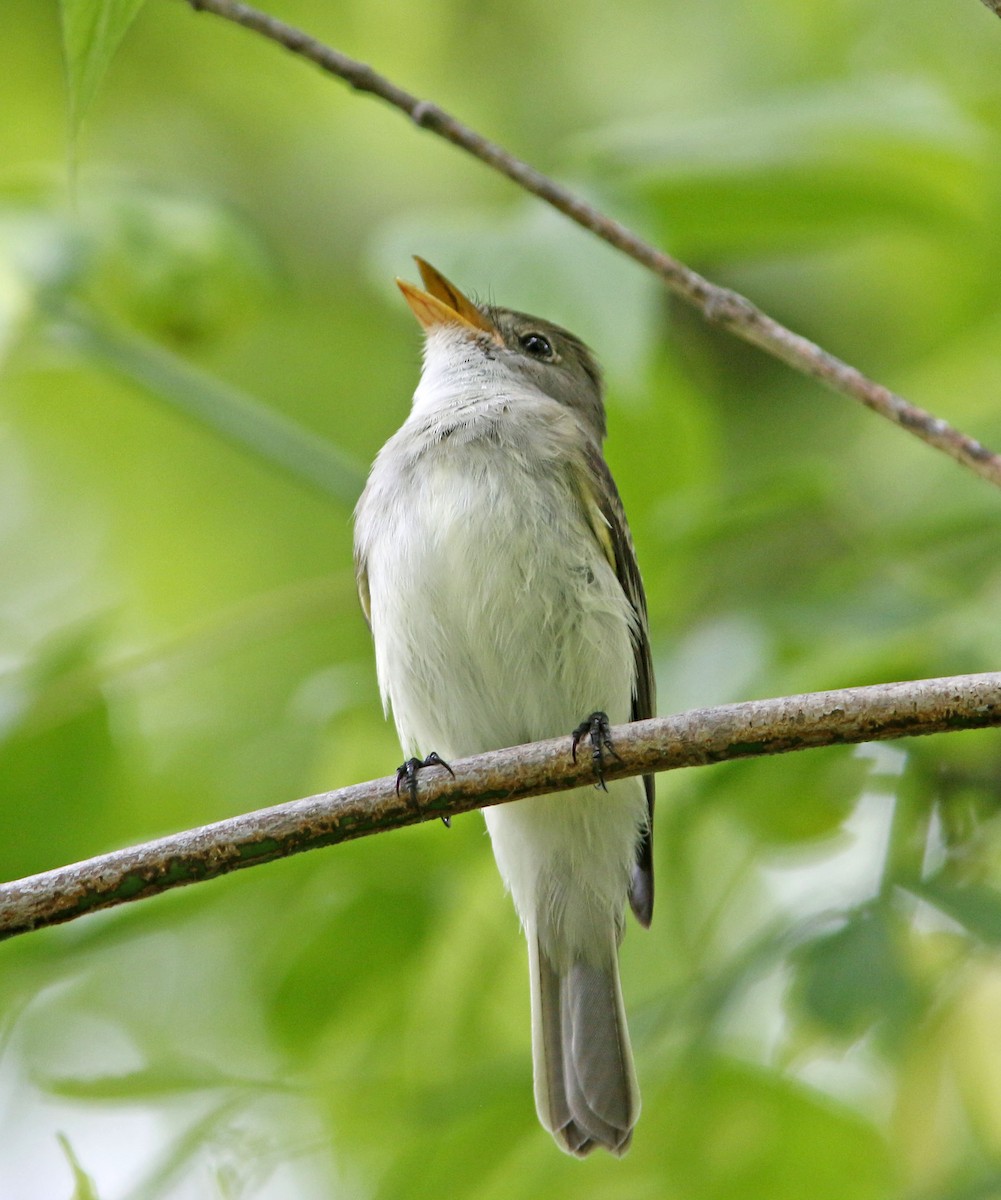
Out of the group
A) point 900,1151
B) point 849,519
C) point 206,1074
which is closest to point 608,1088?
point 900,1151

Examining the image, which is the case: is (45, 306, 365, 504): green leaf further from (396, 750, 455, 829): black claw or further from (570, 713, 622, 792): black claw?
(570, 713, 622, 792): black claw

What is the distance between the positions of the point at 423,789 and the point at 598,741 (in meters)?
0.36

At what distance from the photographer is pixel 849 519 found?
12.8 feet

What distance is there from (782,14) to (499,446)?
8.74 ft

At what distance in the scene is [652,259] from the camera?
2.96 meters

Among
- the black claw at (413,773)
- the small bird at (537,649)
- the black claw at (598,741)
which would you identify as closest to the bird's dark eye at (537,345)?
the small bird at (537,649)

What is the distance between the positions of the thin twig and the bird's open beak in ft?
4.04

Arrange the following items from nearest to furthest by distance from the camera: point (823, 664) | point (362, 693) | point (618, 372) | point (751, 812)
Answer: point (618, 372)
point (823, 664)
point (751, 812)
point (362, 693)

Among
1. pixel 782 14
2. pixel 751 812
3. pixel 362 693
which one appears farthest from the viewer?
pixel 782 14

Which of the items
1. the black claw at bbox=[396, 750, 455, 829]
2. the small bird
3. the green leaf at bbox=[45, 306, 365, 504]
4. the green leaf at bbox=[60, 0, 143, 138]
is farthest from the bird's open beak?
the green leaf at bbox=[60, 0, 143, 138]

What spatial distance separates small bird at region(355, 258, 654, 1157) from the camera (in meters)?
3.67

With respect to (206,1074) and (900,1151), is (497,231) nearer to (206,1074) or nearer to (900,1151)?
(206,1074)

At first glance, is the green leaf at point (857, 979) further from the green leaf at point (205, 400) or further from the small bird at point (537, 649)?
the green leaf at point (205, 400)

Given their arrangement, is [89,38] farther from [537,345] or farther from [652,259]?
[537,345]
